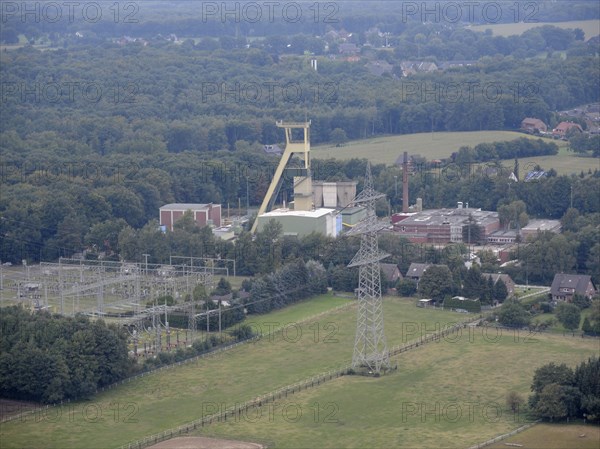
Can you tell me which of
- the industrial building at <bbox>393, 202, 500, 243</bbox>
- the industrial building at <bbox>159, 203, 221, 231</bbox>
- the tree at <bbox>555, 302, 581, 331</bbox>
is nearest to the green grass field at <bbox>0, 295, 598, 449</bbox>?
the tree at <bbox>555, 302, 581, 331</bbox>

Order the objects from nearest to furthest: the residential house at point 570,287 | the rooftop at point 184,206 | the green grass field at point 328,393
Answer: the green grass field at point 328,393 < the residential house at point 570,287 < the rooftop at point 184,206

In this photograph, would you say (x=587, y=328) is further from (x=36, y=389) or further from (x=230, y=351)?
(x=36, y=389)

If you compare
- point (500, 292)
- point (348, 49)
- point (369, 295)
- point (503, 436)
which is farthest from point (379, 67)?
point (503, 436)

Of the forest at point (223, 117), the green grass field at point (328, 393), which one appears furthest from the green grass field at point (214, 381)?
the forest at point (223, 117)

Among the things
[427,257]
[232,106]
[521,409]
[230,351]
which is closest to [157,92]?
[232,106]

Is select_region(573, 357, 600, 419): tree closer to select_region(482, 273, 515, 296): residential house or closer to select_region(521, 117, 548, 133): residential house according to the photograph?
select_region(482, 273, 515, 296): residential house

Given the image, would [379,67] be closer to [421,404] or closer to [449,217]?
[449,217]

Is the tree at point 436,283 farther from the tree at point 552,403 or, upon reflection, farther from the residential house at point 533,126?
the residential house at point 533,126
